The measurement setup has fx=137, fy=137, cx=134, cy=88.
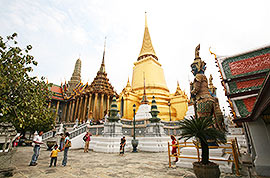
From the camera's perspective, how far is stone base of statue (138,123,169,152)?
9.91m

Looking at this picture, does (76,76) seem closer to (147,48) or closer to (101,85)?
(101,85)

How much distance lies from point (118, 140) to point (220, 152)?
6.82 metres

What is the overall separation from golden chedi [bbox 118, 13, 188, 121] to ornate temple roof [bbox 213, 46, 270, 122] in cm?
1342

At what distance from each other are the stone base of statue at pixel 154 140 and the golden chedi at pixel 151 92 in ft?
25.9

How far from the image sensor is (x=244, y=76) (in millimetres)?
4742

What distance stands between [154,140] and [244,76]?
730cm

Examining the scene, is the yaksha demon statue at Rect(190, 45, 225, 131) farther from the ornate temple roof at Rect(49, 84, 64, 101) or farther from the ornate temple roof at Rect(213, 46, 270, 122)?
the ornate temple roof at Rect(49, 84, 64, 101)

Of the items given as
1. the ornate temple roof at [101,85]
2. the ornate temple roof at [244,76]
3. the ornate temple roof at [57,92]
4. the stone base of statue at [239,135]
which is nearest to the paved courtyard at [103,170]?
the ornate temple roof at [244,76]

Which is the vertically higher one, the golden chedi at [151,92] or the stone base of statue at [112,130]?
the golden chedi at [151,92]

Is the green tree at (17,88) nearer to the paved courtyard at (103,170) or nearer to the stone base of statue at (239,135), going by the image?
the paved courtyard at (103,170)

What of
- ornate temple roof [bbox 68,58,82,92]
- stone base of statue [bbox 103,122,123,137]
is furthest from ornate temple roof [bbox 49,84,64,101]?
stone base of statue [bbox 103,122,123,137]

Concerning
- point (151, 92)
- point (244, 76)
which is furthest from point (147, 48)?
point (244, 76)

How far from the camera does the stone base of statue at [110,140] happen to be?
361 inches

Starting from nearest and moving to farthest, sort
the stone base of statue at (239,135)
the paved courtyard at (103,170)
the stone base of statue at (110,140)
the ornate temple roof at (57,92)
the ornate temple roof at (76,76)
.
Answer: the paved courtyard at (103,170) → the stone base of statue at (110,140) → the stone base of statue at (239,135) → the ornate temple roof at (57,92) → the ornate temple roof at (76,76)
